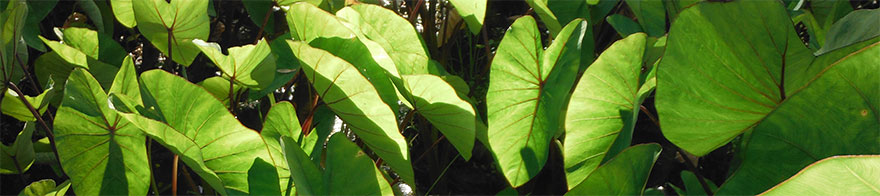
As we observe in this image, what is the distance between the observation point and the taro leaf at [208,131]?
468mm

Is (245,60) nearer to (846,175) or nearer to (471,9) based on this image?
(471,9)

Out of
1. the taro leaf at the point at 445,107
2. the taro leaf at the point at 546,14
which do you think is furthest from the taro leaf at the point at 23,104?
the taro leaf at the point at 546,14

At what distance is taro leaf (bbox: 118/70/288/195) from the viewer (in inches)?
18.4

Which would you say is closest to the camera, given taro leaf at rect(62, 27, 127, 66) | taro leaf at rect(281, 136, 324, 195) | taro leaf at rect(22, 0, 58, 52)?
taro leaf at rect(281, 136, 324, 195)

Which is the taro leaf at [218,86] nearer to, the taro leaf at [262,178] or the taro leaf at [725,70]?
the taro leaf at [262,178]

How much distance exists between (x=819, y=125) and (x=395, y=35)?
14.8 inches

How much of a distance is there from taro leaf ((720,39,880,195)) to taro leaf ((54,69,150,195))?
0.53 metres

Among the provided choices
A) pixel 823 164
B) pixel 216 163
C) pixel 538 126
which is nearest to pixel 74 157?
pixel 216 163

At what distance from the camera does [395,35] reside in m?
0.59

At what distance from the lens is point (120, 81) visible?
1.77 ft

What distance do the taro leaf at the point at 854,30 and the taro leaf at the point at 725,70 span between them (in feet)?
0.18

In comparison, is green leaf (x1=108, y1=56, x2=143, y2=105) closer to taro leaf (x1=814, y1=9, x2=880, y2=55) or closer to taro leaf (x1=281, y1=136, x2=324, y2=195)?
taro leaf (x1=281, y1=136, x2=324, y2=195)

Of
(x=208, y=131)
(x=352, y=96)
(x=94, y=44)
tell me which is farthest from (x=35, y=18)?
(x=352, y=96)

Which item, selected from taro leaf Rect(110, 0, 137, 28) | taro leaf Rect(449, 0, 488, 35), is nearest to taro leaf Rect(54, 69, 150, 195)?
taro leaf Rect(110, 0, 137, 28)
